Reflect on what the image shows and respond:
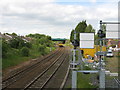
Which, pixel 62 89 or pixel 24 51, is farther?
pixel 24 51

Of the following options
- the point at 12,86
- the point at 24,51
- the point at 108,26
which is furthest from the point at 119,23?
the point at 24,51

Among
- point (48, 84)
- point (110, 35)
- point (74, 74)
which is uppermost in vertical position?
point (110, 35)

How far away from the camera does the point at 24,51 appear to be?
4241cm

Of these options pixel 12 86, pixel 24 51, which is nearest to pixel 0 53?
pixel 24 51

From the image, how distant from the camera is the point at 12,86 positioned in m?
16.5

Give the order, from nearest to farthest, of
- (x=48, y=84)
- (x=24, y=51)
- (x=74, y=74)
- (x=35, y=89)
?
1. (x=74, y=74)
2. (x=35, y=89)
3. (x=48, y=84)
4. (x=24, y=51)

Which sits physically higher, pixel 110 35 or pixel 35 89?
pixel 110 35

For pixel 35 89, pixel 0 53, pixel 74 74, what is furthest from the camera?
pixel 0 53

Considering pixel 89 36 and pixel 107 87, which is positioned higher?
pixel 89 36

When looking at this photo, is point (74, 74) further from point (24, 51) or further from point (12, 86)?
point (24, 51)

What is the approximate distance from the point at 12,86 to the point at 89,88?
5.72m

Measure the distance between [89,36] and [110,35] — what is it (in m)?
2.77

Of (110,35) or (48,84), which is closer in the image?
(110,35)

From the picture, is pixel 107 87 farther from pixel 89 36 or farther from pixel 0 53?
pixel 0 53
